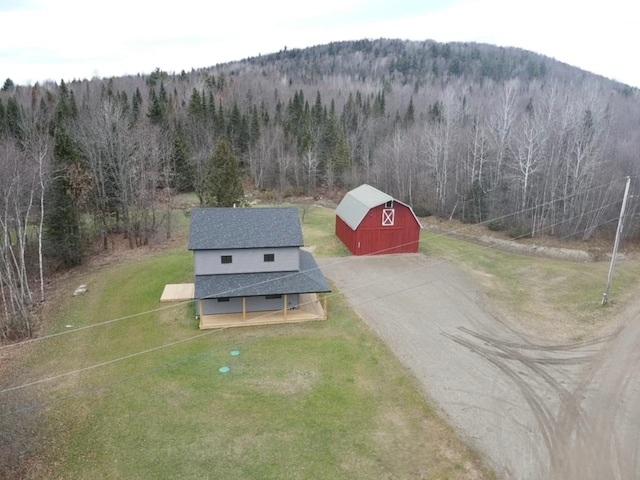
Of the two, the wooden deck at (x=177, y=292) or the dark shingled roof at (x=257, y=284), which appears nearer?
the dark shingled roof at (x=257, y=284)

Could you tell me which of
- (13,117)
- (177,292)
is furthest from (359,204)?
(13,117)

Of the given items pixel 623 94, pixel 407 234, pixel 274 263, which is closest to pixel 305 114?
pixel 407 234

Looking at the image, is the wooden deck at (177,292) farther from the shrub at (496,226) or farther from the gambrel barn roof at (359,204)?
the shrub at (496,226)

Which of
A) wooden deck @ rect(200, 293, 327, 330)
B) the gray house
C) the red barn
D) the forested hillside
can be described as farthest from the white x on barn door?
the forested hillside

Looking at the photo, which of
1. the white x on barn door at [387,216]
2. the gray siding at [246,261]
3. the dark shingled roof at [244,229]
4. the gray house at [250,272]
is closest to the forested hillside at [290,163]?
the gray siding at [246,261]

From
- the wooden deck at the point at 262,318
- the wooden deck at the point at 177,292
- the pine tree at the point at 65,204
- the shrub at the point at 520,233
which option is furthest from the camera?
the shrub at the point at 520,233

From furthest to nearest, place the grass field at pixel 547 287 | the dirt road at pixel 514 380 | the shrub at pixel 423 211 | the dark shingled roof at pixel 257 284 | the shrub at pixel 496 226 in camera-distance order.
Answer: the shrub at pixel 423 211
the shrub at pixel 496 226
the grass field at pixel 547 287
the dark shingled roof at pixel 257 284
the dirt road at pixel 514 380

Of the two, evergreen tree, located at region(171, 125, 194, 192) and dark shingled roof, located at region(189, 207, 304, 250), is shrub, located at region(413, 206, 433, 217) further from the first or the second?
evergreen tree, located at region(171, 125, 194, 192)
